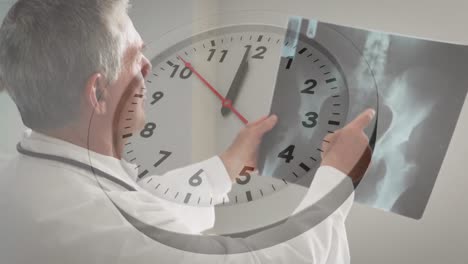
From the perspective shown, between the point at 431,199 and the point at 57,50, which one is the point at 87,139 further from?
the point at 431,199

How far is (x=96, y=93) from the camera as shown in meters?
0.71

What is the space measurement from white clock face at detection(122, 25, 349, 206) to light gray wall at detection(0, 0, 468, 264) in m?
0.22

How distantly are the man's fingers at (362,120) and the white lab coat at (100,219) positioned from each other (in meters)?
0.07

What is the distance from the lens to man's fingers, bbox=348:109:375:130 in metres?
0.63

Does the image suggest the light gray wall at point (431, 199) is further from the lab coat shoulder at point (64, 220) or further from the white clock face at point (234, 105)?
the lab coat shoulder at point (64, 220)

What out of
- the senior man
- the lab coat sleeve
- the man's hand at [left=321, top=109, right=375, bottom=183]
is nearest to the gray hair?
the senior man

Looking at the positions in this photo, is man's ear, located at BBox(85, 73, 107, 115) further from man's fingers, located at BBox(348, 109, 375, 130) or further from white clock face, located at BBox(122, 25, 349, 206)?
man's fingers, located at BBox(348, 109, 375, 130)

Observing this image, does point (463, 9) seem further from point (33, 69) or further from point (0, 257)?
point (0, 257)

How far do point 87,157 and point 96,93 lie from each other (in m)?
0.09

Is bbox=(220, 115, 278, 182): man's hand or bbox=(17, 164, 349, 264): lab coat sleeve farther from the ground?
Result: bbox=(220, 115, 278, 182): man's hand

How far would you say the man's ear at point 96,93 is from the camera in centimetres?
70

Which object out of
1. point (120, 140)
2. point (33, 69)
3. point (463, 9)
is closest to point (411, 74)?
point (463, 9)

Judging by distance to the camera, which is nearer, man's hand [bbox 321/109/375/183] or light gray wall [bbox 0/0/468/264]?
man's hand [bbox 321/109/375/183]

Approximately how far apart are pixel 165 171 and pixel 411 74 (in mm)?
367
